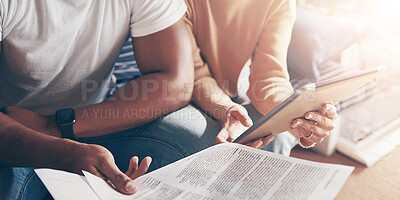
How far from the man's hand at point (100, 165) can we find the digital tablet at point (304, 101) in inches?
8.8

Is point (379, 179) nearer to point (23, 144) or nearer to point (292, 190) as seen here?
point (292, 190)

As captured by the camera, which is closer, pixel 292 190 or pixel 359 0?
pixel 292 190

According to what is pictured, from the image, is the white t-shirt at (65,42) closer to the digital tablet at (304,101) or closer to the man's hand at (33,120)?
the man's hand at (33,120)

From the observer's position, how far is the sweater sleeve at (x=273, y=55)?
2.81 feet

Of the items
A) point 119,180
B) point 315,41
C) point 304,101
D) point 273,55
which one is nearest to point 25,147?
point 119,180

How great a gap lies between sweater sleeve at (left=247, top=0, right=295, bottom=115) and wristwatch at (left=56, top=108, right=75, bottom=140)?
0.48 m

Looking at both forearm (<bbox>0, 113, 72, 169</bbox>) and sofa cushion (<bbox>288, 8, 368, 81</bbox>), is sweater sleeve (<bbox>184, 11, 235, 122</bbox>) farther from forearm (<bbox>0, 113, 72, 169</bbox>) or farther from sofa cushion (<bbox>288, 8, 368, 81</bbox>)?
forearm (<bbox>0, 113, 72, 169</bbox>)

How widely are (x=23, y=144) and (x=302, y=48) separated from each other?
2.64ft

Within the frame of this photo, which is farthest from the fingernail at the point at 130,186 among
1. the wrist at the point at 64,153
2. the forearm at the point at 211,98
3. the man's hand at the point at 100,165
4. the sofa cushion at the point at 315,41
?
the sofa cushion at the point at 315,41

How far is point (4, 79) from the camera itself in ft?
2.59

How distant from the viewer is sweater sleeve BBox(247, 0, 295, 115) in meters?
0.86

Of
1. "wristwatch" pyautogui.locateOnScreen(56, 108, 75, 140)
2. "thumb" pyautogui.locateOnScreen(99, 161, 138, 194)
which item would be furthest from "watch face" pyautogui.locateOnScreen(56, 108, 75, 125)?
"thumb" pyautogui.locateOnScreen(99, 161, 138, 194)

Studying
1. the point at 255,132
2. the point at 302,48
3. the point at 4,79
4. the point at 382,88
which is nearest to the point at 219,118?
the point at 255,132

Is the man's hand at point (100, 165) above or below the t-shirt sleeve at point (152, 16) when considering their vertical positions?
below
